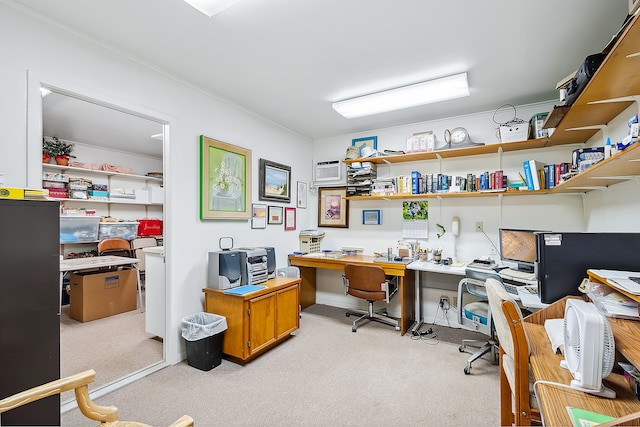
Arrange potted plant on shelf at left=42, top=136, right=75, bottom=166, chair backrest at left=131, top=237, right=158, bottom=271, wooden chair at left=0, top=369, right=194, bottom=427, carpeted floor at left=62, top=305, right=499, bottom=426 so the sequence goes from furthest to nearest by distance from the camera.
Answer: chair backrest at left=131, top=237, right=158, bottom=271
potted plant on shelf at left=42, top=136, right=75, bottom=166
carpeted floor at left=62, top=305, right=499, bottom=426
wooden chair at left=0, top=369, right=194, bottom=427

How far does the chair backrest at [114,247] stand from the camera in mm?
4496

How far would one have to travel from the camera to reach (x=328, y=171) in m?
4.33

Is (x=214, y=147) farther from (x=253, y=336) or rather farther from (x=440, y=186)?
(x=440, y=186)

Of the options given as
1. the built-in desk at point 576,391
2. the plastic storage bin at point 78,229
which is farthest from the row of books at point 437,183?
the plastic storage bin at point 78,229

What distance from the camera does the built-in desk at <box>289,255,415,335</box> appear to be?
323 centimetres

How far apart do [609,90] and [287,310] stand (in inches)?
116

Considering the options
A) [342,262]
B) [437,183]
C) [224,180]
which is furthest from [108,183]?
[437,183]

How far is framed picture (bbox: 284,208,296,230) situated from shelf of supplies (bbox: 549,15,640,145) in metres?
3.02

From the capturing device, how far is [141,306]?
4094 mm

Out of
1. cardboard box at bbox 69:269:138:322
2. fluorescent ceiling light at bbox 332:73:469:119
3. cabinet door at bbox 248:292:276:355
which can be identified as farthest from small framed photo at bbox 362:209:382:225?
cardboard box at bbox 69:269:138:322

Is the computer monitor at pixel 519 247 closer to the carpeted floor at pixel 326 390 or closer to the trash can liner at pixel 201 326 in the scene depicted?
the carpeted floor at pixel 326 390

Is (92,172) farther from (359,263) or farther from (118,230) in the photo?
(359,263)

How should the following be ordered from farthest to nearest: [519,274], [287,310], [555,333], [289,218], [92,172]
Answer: [92,172] < [289,218] < [287,310] < [519,274] < [555,333]

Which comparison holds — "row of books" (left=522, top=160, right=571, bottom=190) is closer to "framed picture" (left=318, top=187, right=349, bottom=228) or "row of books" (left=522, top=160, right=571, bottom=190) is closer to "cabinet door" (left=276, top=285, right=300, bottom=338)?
"framed picture" (left=318, top=187, right=349, bottom=228)
